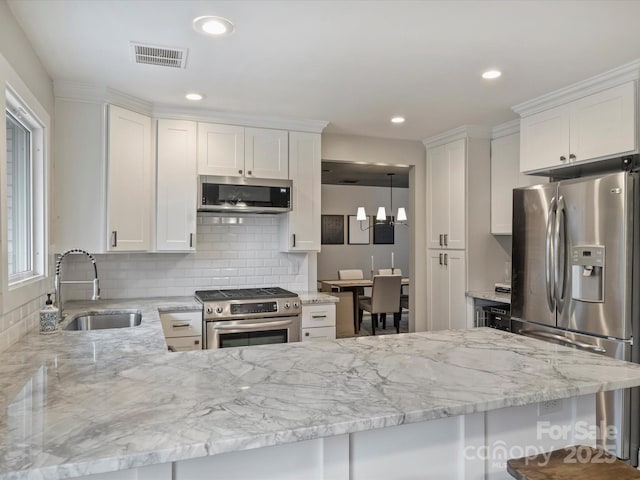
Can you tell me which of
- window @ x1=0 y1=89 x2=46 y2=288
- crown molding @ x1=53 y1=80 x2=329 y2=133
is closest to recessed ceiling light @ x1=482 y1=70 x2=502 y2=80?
crown molding @ x1=53 y1=80 x2=329 y2=133

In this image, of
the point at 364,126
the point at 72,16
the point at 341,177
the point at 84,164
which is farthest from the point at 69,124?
the point at 341,177

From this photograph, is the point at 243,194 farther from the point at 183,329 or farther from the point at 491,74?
the point at 491,74

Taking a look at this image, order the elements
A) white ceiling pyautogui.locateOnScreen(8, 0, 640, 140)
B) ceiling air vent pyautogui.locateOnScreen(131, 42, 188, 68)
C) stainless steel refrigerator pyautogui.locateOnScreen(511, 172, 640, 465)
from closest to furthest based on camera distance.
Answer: white ceiling pyautogui.locateOnScreen(8, 0, 640, 140) < ceiling air vent pyautogui.locateOnScreen(131, 42, 188, 68) < stainless steel refrigerator pyautogui.locateOnScreen(511, 172, 640, 465)

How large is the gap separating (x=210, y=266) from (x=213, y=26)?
2285mm

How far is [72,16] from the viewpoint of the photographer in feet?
6.98

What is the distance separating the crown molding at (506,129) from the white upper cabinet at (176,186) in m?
2.74

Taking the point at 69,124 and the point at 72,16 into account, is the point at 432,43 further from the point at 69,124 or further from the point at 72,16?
the point at 69,124

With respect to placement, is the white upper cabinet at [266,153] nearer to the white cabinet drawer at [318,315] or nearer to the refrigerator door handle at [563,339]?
the white cabinet drawer at [318,315]

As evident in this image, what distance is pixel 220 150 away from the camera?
12.2 ft

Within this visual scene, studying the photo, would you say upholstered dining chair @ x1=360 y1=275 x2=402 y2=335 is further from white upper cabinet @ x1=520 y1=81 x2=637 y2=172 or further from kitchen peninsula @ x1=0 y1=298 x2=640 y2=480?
kitchen peninsula @ x1=0 y1=298 x2=640 y2=480

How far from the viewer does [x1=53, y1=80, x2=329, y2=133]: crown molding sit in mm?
3086

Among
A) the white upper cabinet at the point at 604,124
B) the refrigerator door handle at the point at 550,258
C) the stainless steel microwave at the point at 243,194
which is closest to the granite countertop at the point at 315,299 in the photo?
the stainless steel microwave at the point at 243,194

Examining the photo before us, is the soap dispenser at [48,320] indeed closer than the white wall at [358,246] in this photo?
Yes

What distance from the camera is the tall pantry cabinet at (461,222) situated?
412cm
